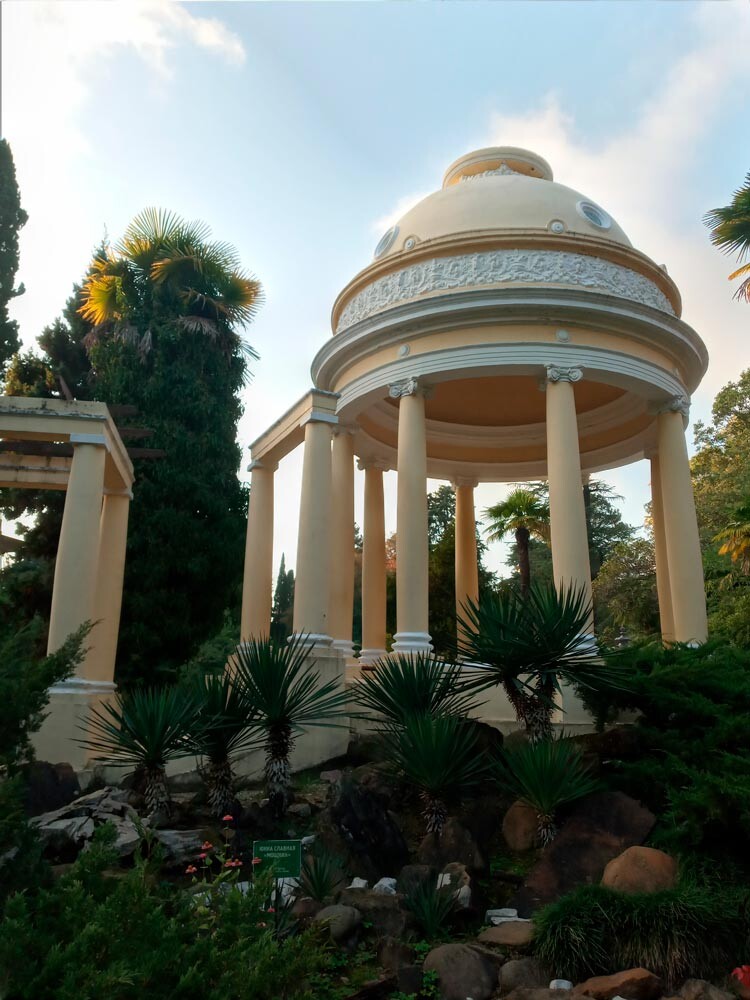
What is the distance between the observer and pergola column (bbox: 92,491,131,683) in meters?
18.3

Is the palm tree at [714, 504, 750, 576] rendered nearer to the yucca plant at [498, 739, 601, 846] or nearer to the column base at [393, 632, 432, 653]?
the column base at [393, 632, 432, 653]

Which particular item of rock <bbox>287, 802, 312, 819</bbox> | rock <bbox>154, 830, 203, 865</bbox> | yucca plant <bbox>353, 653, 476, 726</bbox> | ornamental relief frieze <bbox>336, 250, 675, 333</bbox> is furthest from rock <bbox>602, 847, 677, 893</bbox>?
ornamental relief frieze <bbox>336, 250, 675, 333</bbox>

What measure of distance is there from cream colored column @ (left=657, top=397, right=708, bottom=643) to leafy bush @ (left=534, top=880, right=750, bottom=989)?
10.5 m

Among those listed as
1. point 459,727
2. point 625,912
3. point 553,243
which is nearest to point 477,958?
point 625,912

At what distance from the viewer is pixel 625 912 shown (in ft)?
25.7

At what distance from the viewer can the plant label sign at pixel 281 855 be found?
7.75 metres

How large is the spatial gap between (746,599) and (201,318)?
20.2 m

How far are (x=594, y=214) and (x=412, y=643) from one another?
12049 millimetres

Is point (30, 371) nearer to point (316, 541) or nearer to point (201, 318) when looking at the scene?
point (201, 318)

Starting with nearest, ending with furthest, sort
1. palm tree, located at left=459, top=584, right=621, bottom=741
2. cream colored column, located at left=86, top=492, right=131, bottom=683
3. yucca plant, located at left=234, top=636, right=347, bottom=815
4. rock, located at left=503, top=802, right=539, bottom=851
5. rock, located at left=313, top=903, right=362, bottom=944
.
→ 1. rock, located at left=313, top=903, right=362, bottom=944
2. rock, located at left=503, top=802, right=539, bottom=851
3. palm tree, located at left=459, top=584, right=621, bottom=741
4. yucca plant, located at left=234, top=636, right=347, bottom=815
5. cream colored column, located at left=86, top=492, right=131, bottom=683

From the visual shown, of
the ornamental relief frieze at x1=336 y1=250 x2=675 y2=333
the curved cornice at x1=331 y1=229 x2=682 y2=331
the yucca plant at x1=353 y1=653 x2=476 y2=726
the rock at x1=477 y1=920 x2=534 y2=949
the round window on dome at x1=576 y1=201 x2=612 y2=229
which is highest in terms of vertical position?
the round window on dome at x1=576 y1=201 x2=612 y2=229

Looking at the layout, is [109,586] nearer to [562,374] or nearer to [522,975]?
[562,374]

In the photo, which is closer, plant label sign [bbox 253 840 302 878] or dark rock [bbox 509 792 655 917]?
plant label sign [bbox 253 840 302 878]

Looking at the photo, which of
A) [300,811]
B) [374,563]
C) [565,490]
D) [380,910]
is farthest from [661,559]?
[380,910]
